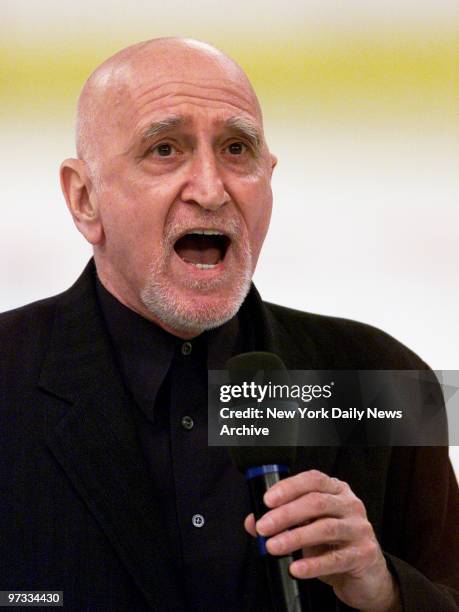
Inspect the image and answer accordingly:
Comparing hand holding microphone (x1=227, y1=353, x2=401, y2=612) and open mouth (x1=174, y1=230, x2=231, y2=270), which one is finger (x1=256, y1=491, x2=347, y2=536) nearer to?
hand holding microphone (x1=227, y1=353, x2=401, y2=612)

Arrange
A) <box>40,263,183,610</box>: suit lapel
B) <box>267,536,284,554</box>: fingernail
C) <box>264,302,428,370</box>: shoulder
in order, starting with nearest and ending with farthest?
<box>267,536,284,554</box>: fingernail, <box>40,263,183,610</box>: suit lapel, <box>264,302,428,370</box>: shoulder

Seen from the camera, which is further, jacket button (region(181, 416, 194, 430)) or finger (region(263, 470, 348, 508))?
jacket button (region(181, 416, 194, 430))

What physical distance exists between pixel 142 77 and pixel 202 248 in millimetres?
311

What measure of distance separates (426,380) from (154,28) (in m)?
0.90

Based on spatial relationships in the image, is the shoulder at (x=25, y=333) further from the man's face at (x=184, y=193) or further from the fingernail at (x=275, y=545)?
the fingernail at (x=275, y=545)

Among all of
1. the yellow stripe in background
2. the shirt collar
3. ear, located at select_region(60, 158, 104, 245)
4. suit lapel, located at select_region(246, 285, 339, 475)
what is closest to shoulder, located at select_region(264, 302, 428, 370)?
suit lapel, located at select_region(246, 285, 339, 475)

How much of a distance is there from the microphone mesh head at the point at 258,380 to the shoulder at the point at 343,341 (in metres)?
0.44

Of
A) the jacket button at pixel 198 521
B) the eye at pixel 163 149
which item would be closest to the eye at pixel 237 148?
the eye at pixel 163 149

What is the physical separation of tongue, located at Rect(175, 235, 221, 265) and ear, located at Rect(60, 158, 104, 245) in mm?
176

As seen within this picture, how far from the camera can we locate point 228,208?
5.37 feet

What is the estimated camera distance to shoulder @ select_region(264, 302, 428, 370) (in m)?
1.84

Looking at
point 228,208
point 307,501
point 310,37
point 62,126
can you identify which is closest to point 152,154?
point 228,208

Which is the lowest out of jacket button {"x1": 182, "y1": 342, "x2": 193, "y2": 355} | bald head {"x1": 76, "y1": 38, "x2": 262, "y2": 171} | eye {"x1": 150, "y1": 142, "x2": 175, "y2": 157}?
jacket button {"x1": 182, "y1": 342, "x2": 193, "y2": 355}

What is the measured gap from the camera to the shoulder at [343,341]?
6.05 feet
